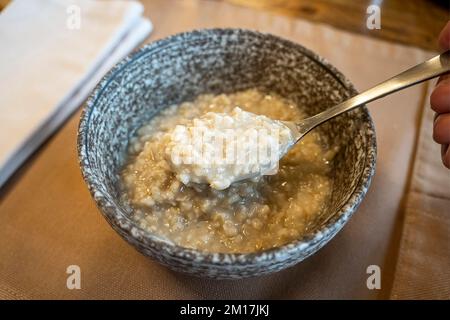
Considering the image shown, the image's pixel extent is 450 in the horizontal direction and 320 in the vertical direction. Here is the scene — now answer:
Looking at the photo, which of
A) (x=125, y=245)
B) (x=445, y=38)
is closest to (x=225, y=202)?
(x=125, y=245)

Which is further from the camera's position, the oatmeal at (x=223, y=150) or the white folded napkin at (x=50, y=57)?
the white folded napkin at (x=50, y=57)

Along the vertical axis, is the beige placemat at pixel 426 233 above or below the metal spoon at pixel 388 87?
below

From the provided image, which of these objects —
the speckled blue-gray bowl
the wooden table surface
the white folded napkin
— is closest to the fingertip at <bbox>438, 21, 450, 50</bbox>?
the speckled blue-gray bowl

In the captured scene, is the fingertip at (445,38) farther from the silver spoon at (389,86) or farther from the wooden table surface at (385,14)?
the wooden table surface at (385,14)

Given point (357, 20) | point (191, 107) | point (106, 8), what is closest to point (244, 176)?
point (191, 107)

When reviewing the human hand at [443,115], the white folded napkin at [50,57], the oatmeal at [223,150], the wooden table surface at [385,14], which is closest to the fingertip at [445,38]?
the human hand at [443,115]

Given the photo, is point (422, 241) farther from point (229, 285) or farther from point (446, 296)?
point (229, 285)

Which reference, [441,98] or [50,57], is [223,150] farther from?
[50,57]

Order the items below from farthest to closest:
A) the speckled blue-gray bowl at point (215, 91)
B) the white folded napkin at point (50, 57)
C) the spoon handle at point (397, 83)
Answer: the white folded napkin at point (50, 57) → the spoon handle at point (397, 83) → the speckled blue-gray bowl at point (215, 91)
